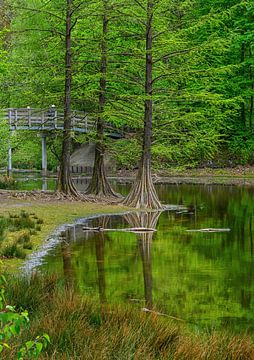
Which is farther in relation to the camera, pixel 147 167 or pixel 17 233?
pixel 147 167

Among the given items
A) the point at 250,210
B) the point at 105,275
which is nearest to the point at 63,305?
the point at 105,275

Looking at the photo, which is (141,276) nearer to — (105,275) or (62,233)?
(105,275)

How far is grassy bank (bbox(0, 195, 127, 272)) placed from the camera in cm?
1773

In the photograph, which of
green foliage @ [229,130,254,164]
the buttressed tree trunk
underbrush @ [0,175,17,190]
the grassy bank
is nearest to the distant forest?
the buttressed tree trunk

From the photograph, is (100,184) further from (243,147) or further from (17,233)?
(243,147)

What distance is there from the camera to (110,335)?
686 centimetres

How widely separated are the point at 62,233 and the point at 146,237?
7.20 ft

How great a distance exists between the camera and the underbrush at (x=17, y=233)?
43.5 feet

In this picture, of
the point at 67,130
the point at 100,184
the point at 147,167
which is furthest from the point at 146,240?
the point at 100,184

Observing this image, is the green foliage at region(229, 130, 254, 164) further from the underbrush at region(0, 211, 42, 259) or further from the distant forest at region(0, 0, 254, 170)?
the underbrush at region(0, 211, 42, 259)

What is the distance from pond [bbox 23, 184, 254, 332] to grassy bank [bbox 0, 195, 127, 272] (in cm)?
57

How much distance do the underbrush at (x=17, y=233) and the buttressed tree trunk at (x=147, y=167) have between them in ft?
18.8

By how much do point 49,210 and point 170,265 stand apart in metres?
8.92

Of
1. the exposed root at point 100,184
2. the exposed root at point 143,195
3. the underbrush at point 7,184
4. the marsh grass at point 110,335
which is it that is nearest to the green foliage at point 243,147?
the underbrush at point 7,184
